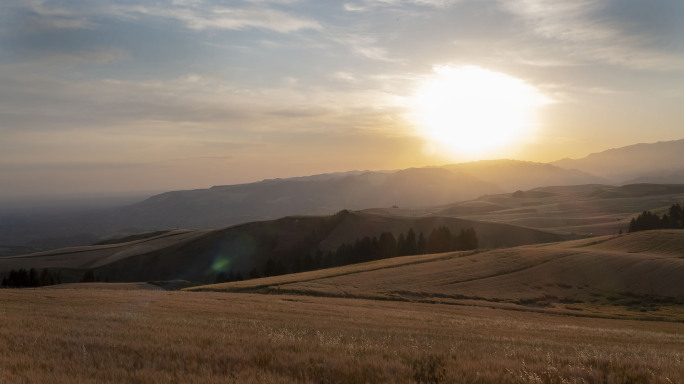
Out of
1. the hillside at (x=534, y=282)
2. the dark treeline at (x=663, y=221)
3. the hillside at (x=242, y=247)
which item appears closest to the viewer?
the hillside at (x=534, y=282)

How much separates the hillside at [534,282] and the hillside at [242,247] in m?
61.0

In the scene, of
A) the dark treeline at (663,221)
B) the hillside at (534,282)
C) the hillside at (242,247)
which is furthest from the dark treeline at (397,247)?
the dark treeline at (663,221)

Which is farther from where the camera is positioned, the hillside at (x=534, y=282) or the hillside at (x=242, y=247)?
the hillside at (x=242, y=247)

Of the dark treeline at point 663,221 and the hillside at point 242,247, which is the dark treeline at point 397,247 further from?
the dark treeline at point 663,221

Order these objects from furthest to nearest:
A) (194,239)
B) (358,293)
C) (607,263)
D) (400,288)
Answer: (194,239) < (607,263) < (400,288) < (358,293)

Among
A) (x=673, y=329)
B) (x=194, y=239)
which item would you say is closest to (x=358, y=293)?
(x=673, y=329)

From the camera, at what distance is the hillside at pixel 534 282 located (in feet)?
147

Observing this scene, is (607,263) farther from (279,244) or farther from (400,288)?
(279,244)

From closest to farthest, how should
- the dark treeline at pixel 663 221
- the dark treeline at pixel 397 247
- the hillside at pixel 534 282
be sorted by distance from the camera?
the hillside at pixel 534 282 < the dark treeline at pixel 663 221 < the dark treeline at pixel 397 247

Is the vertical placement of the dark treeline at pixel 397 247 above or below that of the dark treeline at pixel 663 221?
below

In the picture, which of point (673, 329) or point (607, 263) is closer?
point (673, 329)

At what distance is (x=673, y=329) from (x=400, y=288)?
23999 mm

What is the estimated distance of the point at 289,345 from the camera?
967 centimetres

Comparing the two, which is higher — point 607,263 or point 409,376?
point 409,376
